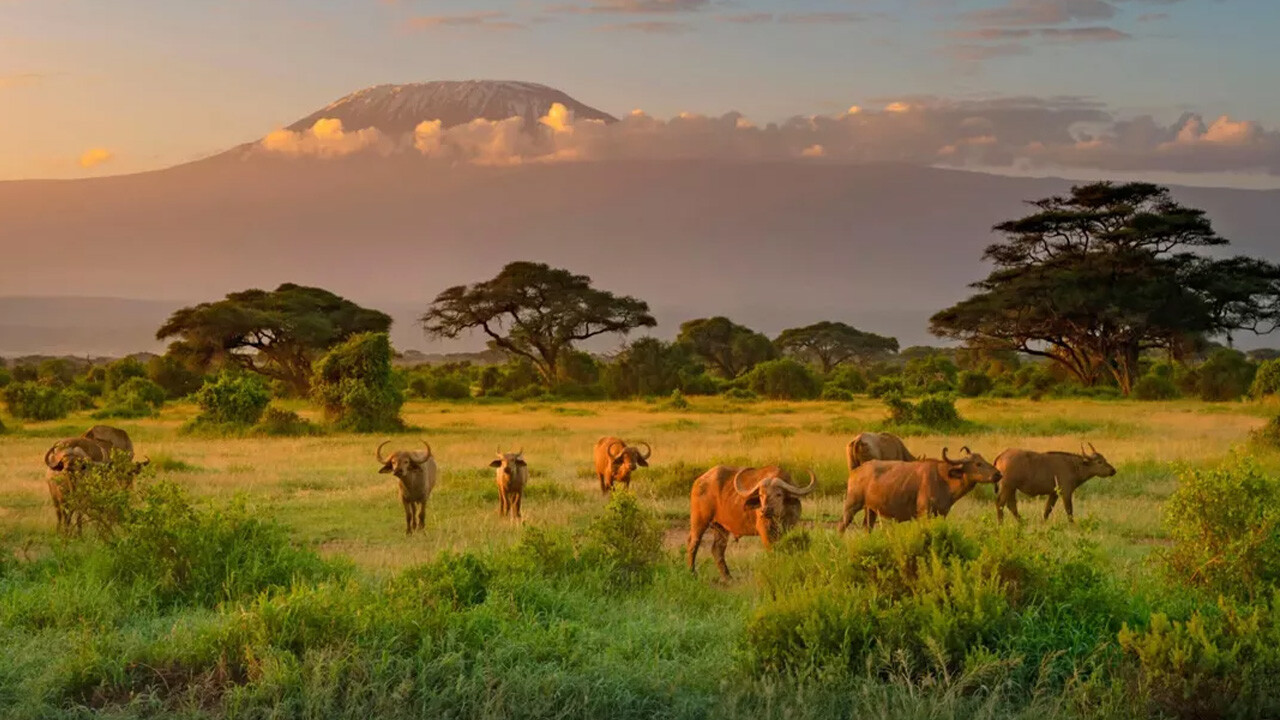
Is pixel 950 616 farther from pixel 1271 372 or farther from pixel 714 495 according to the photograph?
pixel 1271 372

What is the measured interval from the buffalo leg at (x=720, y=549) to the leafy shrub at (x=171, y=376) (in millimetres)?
45515

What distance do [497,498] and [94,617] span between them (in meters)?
8.54

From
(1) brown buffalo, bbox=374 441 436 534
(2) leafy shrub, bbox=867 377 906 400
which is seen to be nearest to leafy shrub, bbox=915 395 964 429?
(1) brown buffalo, bbox=374 441 436 534

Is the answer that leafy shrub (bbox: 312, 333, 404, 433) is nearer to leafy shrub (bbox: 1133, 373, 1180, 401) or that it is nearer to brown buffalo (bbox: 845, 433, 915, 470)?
brown buffalo (bbox: 845, 433, 915, 470)

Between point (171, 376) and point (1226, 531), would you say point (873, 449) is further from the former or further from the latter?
point (171, 376)

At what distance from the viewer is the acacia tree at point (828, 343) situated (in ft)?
263

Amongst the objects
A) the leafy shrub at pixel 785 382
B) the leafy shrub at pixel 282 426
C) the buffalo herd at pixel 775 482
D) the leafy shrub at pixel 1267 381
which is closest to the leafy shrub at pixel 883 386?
the leafy shrub at pixel 785 382

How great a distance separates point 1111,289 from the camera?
51688 millimetres

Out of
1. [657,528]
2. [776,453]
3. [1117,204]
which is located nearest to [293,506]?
[657,528]

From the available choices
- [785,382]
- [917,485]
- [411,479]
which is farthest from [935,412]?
[785,382]

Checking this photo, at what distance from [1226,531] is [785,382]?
41.7 metres

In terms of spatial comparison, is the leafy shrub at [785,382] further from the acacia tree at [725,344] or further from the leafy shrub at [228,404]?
the leafy shrub at [228,404]

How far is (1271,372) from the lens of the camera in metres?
39.9

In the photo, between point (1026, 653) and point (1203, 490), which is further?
point (1203, 490)
